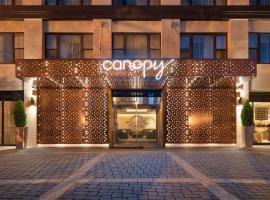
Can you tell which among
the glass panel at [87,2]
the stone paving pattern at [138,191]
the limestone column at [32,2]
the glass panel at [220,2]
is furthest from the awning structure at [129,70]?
the stone paving pattern at [138,191]

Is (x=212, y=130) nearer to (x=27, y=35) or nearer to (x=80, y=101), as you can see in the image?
(x=80, y=101)

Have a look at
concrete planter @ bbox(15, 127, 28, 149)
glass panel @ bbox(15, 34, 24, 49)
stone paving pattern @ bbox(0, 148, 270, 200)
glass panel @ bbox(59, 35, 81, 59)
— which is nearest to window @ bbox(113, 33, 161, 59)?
glass panel @ bbox(59, 35, 81, 59)

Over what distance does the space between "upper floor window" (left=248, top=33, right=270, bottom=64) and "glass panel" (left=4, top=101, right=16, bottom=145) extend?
15.2 meters

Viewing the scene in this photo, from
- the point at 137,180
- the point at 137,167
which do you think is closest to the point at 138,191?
the point at 137,180

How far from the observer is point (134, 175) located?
10.2 metres

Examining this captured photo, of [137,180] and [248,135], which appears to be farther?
[248,135]

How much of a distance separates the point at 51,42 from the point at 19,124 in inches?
214

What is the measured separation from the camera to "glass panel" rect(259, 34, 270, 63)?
19562mm

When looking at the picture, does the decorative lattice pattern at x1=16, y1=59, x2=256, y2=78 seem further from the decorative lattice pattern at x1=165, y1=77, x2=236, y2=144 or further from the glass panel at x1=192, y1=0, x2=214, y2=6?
the glass panel at x1=192, y1=0, x2=214, y2=6

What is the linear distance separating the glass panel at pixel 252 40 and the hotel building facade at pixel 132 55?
0.06 meters

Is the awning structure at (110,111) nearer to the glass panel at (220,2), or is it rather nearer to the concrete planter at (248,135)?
the concrete planter at (248,135)

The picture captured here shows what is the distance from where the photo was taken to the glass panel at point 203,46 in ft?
64.3

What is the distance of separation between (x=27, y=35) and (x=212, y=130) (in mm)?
12477

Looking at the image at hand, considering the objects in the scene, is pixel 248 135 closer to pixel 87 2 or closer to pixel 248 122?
pixel 248 122
